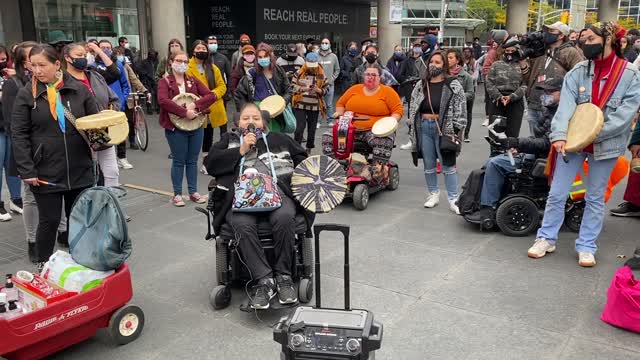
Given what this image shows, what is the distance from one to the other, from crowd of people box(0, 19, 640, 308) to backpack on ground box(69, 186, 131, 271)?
77 centimetres

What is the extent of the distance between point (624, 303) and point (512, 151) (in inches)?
82.6

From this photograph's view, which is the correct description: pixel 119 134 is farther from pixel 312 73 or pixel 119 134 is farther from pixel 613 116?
pixel 312 73

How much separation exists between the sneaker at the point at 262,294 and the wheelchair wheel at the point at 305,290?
0.84ft

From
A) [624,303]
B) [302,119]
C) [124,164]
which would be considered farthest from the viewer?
[302,119]

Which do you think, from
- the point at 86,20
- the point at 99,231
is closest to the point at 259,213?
the point at 99,231

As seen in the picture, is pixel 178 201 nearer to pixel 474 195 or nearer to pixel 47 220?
pixel 47 220

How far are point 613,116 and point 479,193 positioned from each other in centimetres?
157

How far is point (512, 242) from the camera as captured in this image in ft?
17.6

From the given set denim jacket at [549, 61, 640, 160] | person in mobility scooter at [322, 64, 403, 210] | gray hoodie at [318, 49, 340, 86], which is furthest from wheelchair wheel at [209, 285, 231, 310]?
gray hoodie at [318, 49, 340, 86]

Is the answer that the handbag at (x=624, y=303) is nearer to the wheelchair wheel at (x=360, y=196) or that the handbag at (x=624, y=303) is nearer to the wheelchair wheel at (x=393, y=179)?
the wheelchair wheel at (x=360, y=196)

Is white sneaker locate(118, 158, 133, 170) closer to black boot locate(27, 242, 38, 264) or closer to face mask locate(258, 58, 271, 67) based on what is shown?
face mask locate(258, 58, 271, 67)

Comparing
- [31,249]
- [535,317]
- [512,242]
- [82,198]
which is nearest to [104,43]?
[31,249]

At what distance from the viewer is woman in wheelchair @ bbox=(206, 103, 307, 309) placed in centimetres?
391

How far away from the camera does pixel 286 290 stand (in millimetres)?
3875
